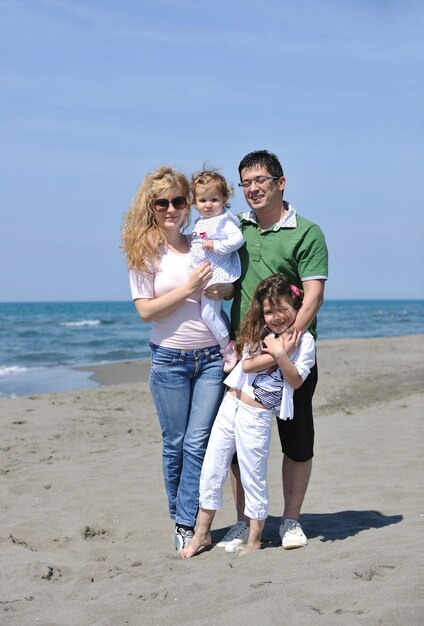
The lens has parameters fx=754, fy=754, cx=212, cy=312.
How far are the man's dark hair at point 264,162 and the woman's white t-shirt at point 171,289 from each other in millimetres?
626

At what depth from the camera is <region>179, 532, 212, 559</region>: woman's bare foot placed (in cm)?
434

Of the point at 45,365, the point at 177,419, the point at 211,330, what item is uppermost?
the point at 211,330

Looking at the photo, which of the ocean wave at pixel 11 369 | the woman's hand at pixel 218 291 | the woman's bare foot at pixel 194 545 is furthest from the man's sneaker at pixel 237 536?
the ocean wave at pixel 11 369

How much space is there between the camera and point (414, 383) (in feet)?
43.2

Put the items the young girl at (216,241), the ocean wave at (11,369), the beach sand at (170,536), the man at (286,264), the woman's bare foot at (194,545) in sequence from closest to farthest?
the beach sand at (170,536)
the man at (286,264)
the young girl at (216,241)
the woman's bare foot at (194,545)
the ocean wave at (11,369)

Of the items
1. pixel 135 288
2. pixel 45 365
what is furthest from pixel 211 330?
pixel 45 365

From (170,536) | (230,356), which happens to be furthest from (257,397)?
(170,536)

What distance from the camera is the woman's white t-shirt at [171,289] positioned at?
4.29 metres

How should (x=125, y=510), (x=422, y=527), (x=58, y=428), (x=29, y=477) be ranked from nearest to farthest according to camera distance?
(x=422, y=527) → (x=125, y=510) → (x=29, y=477) → (x=58, y=428)

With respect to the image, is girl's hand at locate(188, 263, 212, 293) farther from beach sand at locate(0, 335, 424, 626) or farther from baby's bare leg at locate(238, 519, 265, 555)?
beach sand at locate(0, 335, 424, 626)

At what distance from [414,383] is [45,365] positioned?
30.7 feet

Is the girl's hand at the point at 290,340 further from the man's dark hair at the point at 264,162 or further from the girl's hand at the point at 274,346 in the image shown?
the man's dark hair at the point at 264,162

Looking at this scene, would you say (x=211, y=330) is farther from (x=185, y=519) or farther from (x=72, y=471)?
(x=72, y=471)

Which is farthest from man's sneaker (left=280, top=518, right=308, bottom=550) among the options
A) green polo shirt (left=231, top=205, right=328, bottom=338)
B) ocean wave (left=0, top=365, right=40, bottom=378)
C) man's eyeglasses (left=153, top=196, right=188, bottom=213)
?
ocean wave (left=0, top=365, right=40, bottom=378)
